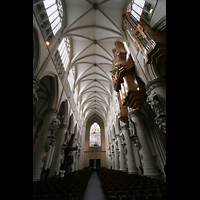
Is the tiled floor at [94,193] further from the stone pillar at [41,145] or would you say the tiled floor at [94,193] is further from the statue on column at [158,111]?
the statue on column at [158,111]

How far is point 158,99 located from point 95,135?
101 ft

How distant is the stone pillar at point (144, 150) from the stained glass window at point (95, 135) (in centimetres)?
2577

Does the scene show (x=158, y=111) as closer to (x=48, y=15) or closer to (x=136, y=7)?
(x=136, y=7)

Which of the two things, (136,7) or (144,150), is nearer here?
(144,150)

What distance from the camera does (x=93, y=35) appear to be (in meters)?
14.9

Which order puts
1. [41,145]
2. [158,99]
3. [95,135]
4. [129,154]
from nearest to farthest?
[158,99], [41,145], [129,154], [95,135]

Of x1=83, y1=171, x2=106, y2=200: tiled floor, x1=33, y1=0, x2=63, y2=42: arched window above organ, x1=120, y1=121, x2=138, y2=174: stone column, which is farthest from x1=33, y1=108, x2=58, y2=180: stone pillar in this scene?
x1=120, y1=121, x2=138, y2=174: stone column

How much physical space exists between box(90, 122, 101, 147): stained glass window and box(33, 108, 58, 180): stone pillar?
85.8 feet

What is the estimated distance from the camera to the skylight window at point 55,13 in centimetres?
950

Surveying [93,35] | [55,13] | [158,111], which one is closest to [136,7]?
[93,35]

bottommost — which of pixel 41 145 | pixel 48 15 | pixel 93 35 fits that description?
pixel 41 145
